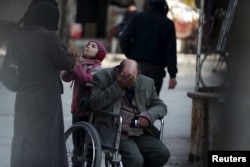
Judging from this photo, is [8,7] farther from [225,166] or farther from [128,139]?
[225,166]

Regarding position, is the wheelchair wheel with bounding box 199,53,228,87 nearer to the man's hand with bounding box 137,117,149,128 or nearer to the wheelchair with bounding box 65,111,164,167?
the wheelchair with bounding box 65,111,164,167

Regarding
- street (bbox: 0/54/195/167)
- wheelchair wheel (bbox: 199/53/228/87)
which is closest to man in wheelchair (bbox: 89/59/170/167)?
street (bbox: 0/54/195/167)

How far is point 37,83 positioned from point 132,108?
822 millimetres

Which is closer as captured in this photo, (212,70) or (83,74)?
(83,74)

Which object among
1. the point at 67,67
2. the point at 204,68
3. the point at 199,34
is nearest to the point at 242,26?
the point at 199,34

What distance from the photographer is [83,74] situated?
6.12 meters

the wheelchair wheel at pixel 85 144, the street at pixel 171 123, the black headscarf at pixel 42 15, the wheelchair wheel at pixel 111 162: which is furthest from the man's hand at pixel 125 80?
the street at pixel 171 123

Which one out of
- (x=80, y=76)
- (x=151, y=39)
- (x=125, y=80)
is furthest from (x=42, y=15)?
(x=151, y=39)

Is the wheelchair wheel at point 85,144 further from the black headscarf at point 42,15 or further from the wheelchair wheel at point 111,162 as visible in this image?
the black headscarf at point 42,15

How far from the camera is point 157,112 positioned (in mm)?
5941

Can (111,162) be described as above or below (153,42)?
below

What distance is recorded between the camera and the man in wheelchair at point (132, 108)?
19.0 ft

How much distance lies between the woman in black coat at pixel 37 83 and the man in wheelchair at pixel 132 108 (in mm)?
355

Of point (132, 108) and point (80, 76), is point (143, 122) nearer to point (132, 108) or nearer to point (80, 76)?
point (132, 108)
